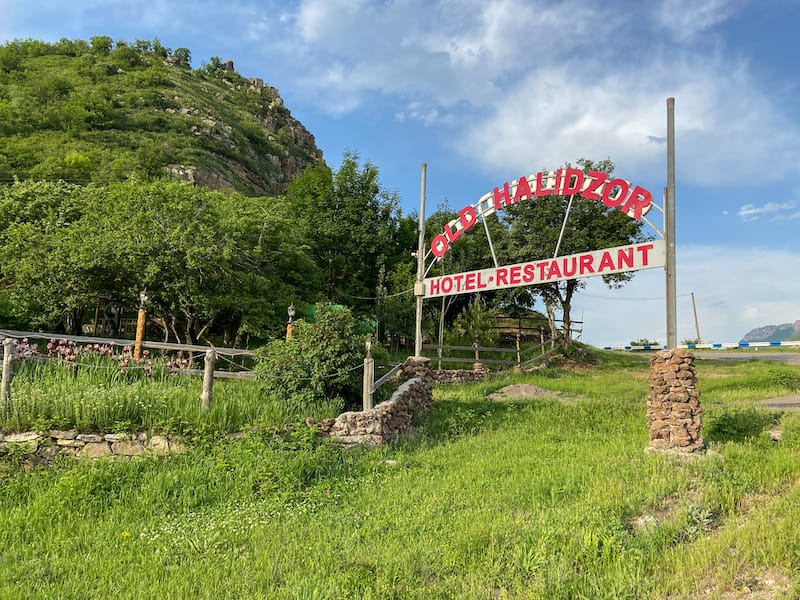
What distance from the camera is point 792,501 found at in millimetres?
5605

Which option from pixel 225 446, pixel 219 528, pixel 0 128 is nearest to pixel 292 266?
pixel 225 446

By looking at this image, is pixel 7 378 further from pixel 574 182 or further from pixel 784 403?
pixel 784 403

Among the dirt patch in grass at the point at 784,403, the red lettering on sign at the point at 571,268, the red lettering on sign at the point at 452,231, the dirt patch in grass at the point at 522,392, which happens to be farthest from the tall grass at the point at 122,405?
the dirt patch in grass at the point at 784,403

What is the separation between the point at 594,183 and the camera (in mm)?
11453

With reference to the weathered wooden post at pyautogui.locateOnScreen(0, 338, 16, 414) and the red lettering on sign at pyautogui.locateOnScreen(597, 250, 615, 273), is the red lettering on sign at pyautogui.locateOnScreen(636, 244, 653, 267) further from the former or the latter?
the weathered wooden post at pyautogui.locateOnScreen(0, 338, 16, 414)

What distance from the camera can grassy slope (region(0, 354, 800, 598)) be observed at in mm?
4500

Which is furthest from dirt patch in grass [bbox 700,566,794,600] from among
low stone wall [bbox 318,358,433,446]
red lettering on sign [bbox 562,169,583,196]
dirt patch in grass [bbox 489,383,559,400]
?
dirt patch in grass [bbox 489,383,559,400]

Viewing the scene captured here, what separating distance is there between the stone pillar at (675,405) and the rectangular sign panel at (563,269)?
2.07 m

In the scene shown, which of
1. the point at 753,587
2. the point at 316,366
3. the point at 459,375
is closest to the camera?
the point at 753,587

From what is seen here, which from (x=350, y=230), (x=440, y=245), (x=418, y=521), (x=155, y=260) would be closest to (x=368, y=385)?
(x=418, y=521)

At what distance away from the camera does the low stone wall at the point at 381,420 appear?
30.2 ft

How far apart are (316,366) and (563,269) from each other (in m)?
5.80

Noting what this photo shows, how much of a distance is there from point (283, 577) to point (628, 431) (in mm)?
7709

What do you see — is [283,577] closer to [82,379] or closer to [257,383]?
[257,383]
